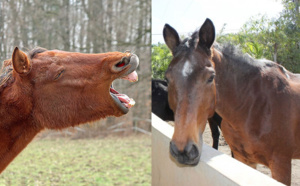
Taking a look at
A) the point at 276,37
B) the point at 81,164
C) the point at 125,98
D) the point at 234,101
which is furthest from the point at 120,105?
the point at 81,164

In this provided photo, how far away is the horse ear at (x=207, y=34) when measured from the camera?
1.17 metres

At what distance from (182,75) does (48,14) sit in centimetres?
471

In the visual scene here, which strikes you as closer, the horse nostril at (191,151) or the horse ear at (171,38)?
the horse nostril at (191,151)

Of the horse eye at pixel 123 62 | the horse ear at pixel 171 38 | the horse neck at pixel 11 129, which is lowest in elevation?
the horse neck at pixel 11 129

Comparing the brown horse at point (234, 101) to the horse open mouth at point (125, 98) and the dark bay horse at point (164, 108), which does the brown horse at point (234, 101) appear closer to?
the dark bay horse at point (164, 108)

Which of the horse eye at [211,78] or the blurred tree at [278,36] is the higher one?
the blurred tree at [278,36]

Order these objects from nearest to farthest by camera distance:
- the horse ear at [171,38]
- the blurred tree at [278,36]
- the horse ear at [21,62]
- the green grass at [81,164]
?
1. the blurred tree at [278,36]
2. the horse ear at [21,62]
3. the horse ear at [171,38]
4. the green grass at [81,164]

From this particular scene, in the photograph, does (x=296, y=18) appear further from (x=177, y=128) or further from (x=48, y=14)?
(x=48, y=14)

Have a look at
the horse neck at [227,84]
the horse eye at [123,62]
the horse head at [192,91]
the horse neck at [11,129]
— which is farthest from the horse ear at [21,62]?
the horse neck at [227,84]

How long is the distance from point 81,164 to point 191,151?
3.09m

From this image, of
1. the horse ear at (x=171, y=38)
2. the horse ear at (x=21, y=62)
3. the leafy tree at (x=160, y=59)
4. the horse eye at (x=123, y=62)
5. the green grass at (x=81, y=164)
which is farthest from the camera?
the green grass at (x=81, y=164)

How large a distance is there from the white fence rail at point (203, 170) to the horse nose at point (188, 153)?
0.20ft

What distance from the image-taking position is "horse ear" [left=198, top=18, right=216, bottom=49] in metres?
1.17

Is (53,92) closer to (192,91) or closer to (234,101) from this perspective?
(192,91)
